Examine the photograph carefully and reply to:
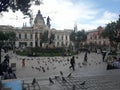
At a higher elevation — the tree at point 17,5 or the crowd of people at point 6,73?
the tree at point 17,5

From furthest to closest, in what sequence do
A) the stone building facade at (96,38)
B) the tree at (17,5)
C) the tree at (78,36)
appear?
the stone building facade at (96,38) → the tree at (78,36) → the tree at (17,5)

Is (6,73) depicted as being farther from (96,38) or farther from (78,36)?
(96,38)

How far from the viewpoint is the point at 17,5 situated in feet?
61.7

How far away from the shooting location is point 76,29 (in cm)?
10069

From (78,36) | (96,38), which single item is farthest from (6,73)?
(96,38)

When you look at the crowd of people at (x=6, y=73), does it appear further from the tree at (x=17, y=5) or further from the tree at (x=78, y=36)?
the tree at (x=78, y=36)

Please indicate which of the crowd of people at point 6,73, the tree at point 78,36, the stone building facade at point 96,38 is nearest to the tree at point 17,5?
A: the crowd of people at point 6,73

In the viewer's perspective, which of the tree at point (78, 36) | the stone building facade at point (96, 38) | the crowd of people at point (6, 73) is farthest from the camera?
the stone building facade at point (96, 38)

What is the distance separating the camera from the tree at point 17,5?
715 inches

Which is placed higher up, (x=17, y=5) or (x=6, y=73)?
(x=17, y=5)

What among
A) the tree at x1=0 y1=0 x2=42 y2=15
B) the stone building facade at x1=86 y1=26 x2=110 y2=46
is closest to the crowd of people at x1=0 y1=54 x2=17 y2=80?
the tree at x1=0 y1=0 x2=42 y2=15

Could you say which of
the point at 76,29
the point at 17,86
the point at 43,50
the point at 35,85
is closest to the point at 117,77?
the point at 35,85

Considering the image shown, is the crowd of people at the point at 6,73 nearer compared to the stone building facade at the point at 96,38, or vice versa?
the crowd of people at the point at 6,73

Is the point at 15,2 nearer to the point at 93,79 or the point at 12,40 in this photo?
the point at 93,79
